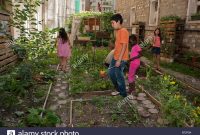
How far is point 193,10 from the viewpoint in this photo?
11812 mm

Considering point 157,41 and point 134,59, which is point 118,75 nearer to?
point 134,59

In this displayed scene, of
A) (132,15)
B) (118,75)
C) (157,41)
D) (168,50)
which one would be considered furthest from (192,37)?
(132,15)

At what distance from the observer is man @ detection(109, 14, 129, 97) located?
5648 millimetres

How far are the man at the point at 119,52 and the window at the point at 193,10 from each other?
7067 mm

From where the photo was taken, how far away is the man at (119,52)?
5648mm

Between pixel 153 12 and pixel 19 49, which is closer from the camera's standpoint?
pixel 19 49

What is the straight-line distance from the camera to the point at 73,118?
5184 mm

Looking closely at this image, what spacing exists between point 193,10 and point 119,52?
7.63 meters

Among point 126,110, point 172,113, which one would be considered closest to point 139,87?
point 126,110

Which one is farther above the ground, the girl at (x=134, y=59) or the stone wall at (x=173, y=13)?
the stone wall at (x=173, y=13)

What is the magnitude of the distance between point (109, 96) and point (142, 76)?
286 centimetres

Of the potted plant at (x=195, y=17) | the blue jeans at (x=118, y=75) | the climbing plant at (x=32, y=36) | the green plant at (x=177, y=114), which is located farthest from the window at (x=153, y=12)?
the green plant at (x=177, y=114)

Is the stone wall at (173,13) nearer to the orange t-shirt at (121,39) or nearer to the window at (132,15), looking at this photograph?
the window at (132,15)

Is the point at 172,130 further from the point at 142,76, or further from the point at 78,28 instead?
the point at 78,28
